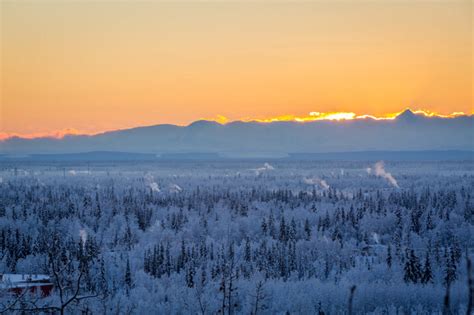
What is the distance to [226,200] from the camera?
315 feet

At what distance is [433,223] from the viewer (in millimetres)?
66375

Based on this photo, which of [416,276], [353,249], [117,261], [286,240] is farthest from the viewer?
[286,240]

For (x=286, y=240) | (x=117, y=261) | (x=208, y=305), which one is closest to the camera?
(x=208, y=305)

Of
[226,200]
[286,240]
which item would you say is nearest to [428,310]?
[286,240]

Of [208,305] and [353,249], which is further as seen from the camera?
[353,249]

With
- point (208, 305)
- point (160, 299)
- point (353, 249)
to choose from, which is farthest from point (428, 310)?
point (353, 249)

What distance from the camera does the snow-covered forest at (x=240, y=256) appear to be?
28506 millimetres

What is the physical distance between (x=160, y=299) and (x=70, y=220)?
148ft

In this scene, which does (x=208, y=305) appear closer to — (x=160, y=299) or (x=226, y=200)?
(x=160, y=299)

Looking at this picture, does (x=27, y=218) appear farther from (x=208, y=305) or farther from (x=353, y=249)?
(x=208, y=305)

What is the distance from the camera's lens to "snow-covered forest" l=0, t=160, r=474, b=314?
28.5m

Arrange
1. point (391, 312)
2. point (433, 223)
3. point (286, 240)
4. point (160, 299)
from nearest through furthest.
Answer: point (391, 312)
point (160, 299)
point (286, 240)
point (433, 223)

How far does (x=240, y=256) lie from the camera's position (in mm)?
46969

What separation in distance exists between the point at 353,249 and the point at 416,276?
15.7 m
